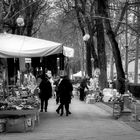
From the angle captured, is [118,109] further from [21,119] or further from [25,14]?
[25,14]

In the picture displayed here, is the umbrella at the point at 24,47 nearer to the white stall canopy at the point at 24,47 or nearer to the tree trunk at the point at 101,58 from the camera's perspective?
the white stall canopy at the point at 24,47

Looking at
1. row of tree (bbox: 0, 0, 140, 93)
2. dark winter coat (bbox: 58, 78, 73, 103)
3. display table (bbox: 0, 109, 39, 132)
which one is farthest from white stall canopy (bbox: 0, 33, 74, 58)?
row of tree (bbox: 0, 0, 140, 93)

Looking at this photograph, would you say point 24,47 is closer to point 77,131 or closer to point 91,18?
point 77,131

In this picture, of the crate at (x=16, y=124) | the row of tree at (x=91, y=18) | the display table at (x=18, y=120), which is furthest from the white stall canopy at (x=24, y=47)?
the row of tree at (x=91, y=18)

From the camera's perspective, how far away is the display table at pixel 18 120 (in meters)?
12.2

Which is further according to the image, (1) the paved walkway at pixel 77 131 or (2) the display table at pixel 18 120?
(2) the display table at pixel 18 120

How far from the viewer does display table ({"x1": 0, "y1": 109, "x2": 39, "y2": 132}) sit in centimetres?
1224

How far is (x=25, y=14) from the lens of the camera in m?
33.9

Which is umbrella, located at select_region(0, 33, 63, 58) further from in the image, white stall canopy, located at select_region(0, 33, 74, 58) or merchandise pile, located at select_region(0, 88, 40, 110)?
merchandise pile, located at select_region(0, 88, 40, 110)

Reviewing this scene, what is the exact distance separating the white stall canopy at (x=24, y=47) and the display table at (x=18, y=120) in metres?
1.78

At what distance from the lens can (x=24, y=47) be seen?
13820mm

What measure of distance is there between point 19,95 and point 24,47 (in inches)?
80.1

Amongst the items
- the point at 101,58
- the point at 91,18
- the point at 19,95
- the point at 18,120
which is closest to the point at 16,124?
the point at 18,120

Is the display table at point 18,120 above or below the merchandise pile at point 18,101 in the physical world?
below
